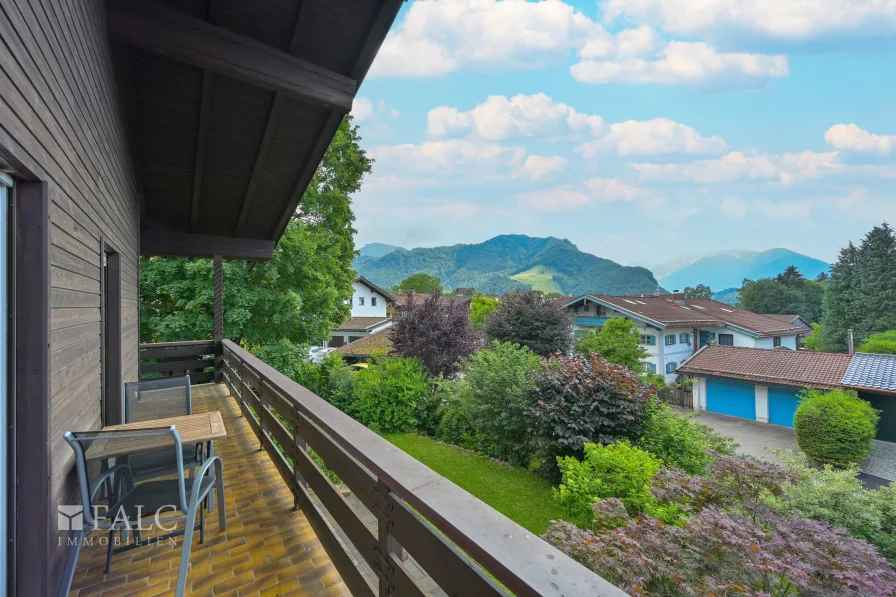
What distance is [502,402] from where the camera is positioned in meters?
8.48

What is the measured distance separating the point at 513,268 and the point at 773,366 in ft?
370

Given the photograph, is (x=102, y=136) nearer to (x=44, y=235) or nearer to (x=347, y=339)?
(x=44, y=235)

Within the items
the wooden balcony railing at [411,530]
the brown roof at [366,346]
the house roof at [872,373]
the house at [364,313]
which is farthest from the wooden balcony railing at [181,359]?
the house at [364,313]

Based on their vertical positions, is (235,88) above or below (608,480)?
above

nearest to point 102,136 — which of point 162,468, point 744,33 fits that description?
point 162,468

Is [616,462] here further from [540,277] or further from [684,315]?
[540,277]

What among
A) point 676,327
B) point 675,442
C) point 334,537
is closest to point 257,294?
point 334,537

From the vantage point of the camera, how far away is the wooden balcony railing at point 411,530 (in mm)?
836

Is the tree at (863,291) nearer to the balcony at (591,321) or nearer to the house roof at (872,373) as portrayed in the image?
the house roof at (872,373)

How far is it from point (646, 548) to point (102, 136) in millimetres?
4829

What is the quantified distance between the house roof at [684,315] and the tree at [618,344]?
3098mm

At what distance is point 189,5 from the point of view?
116 inches

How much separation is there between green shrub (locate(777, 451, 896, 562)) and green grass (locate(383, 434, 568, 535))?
2.80m

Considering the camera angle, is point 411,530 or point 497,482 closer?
point 411,530
